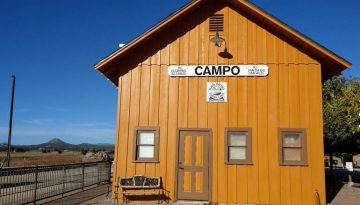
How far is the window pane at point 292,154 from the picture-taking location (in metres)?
13.1

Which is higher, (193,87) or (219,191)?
(193,87)

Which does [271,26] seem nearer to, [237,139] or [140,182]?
[237,139]

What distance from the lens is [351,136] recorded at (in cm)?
2162

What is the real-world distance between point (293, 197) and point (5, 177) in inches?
361

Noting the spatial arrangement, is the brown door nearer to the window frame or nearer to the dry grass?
the window frame

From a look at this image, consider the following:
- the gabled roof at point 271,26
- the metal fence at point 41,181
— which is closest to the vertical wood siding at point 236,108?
the gabled roof at point 271,26

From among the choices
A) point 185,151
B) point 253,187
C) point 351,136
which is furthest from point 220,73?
point 351,136

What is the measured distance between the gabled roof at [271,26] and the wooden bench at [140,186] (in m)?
4.22

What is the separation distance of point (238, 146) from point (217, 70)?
2.84 m

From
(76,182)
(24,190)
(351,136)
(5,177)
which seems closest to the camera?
(5,177)

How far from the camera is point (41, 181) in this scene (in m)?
13.3

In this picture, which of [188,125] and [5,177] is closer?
[5,177]

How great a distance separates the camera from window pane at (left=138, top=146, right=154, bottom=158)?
44.6ft

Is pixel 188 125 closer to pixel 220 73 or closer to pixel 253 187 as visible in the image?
pixel 220 73
